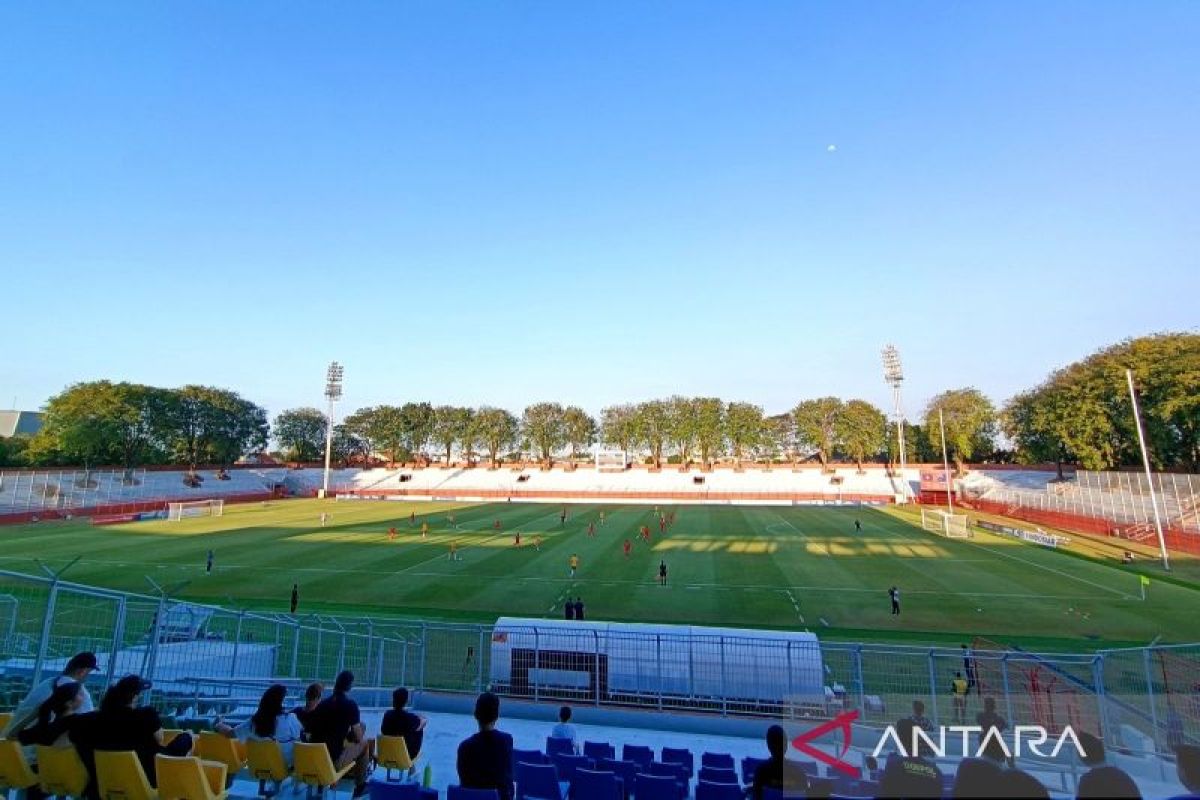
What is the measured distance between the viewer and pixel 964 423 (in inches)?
3573

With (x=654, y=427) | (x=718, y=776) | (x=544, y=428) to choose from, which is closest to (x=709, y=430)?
(x=654, y=427)

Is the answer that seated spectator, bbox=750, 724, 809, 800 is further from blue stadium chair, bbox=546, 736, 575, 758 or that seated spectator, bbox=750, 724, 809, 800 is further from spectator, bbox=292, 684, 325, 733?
spectator, bbox=292, 684, 325, 733

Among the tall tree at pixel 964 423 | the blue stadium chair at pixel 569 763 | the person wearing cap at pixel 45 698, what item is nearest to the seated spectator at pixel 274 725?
the person wearing cap at pixel 45 698

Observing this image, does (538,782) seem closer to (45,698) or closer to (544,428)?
(45,698)

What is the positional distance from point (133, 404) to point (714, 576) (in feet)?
279

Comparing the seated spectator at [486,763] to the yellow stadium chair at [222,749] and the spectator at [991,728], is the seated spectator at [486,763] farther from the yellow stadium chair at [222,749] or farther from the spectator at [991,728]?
the spectator at [991,728]

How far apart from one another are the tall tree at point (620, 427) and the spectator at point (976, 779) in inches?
4471

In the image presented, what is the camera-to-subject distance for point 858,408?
105 meters

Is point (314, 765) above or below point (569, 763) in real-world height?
above

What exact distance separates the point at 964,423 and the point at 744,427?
116 ft

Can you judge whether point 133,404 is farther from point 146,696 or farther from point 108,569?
point 146,696

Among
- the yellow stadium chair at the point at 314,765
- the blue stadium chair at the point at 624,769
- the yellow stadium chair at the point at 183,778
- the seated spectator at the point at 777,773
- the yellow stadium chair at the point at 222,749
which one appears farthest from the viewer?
the blue stadium chair at the point at 624,769

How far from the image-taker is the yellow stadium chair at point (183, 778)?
16.3ft

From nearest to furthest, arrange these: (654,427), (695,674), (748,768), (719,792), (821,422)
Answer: (719,792)
(748,768)
(695,674)
(821,422)
(654,427)
